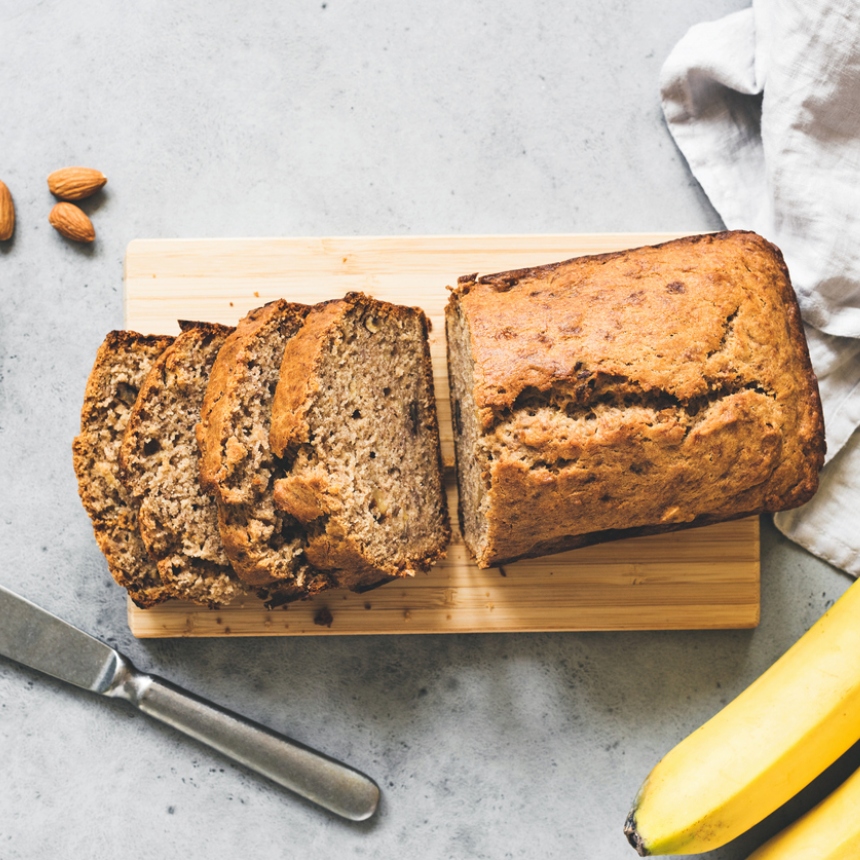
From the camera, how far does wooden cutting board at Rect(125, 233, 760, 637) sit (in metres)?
2.57

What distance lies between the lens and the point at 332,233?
2701 millimetres

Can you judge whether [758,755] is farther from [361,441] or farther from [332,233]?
[332,233]

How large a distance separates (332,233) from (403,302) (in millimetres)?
396

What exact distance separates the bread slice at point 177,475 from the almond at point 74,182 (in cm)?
77

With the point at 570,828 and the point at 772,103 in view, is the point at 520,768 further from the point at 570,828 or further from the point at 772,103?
the point at 772,103

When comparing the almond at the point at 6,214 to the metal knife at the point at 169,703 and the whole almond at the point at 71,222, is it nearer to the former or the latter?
the whole almond at the point at 71,222

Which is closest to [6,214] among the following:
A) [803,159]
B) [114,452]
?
[114,452]

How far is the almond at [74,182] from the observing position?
2.66 m

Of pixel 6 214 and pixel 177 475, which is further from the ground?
pixel 6 214

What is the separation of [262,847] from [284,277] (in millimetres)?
1990

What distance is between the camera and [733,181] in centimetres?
266

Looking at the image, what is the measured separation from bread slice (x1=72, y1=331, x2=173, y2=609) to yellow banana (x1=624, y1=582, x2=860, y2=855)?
1.67 metres

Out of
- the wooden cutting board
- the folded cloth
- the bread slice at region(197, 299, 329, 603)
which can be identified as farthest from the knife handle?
the folded cloth

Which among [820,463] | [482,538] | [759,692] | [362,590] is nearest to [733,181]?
[820,463]
